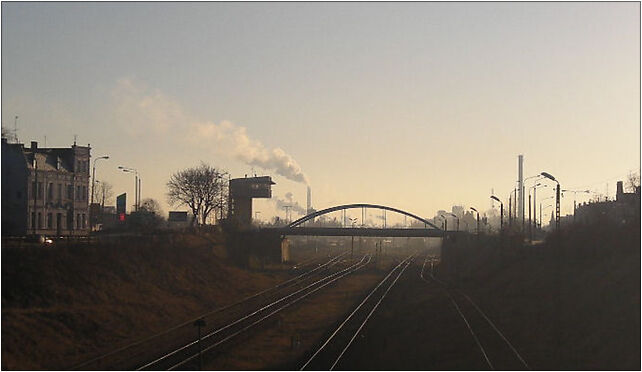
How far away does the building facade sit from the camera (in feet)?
253

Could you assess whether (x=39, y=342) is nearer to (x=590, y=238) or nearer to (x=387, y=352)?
(x=387, y=352)

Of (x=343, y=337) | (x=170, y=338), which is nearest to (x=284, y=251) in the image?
(x=343, y=337)

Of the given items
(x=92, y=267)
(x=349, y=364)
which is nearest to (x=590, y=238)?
(x=349, y=364)

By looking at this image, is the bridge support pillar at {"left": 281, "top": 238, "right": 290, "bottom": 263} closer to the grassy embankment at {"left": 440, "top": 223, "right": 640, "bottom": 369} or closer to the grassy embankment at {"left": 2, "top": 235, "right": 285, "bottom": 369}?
the grassy embankment at {"left": 2, "top": 235, "right": 285, "bottom": 369}

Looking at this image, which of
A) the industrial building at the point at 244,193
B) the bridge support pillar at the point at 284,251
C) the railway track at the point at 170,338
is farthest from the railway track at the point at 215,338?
the industrial building at the point at 244,193

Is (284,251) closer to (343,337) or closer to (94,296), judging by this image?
(94,296)

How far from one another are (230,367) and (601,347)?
1639cm

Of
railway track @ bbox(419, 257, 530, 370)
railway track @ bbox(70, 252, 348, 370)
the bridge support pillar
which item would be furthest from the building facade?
the bridge support pillar

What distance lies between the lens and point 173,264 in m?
74.2

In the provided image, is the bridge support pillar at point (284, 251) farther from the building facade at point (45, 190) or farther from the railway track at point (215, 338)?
the railway track at point (215, 338)

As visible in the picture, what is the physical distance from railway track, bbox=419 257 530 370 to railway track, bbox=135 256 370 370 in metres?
13.0

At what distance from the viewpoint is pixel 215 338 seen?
45125mm

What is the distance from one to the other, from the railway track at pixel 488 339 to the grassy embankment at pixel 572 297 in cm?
65

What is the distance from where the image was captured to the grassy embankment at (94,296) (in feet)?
134
